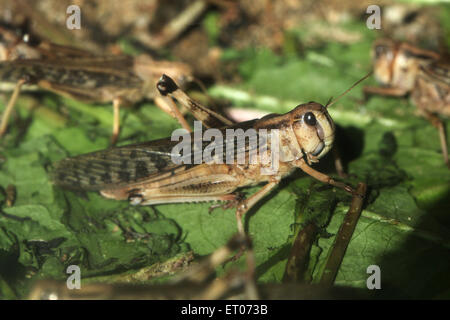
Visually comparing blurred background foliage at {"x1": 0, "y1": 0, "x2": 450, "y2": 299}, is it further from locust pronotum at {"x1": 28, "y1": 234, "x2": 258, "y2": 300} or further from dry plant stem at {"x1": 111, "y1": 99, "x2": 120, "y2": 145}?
locust pronotum at {"x1": 28, "y1": 234, "x2": 258, "y2": 300}

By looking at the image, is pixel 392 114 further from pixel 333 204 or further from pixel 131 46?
pixel 131 46

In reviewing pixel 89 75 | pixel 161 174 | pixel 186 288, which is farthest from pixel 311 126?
pixel 89 75

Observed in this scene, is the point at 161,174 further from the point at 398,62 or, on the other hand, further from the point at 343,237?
the point at 398,62

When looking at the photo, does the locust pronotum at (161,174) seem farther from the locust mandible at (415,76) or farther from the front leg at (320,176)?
the locust mandible at (415,76)

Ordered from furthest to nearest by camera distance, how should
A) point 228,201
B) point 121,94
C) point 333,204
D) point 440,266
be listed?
point 121,94 < point 228,201 < point 333,204 < point 440,266

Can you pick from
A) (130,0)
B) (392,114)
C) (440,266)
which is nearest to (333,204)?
(440,266)

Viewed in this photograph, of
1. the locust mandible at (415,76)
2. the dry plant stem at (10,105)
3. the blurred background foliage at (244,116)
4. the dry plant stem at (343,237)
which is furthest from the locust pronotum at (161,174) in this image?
the locust mandible at (415,76)

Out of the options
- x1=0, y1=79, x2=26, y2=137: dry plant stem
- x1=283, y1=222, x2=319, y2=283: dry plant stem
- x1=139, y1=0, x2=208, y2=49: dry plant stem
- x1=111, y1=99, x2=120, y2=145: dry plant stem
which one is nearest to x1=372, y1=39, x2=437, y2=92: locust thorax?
x1=139, y1=0, x2=208, y2=49: dry plant stem
